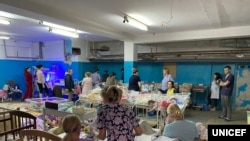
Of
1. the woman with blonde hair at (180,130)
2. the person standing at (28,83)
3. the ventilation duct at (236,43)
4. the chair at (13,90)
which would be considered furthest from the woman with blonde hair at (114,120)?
the chair at (13,90)

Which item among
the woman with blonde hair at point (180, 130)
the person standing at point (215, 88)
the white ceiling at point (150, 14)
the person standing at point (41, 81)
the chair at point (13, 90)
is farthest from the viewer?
the chair at point (13, 90)

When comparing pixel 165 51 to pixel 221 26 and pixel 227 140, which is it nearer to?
pixel 221 26

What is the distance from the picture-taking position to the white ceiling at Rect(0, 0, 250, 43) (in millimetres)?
4246

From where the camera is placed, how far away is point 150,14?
16.9ft

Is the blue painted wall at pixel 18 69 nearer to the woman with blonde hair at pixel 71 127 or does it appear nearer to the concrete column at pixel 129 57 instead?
the concrete column at pixel 129 57

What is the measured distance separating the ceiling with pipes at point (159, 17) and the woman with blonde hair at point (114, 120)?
2.45 metres

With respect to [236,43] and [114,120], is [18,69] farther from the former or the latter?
[236,43]

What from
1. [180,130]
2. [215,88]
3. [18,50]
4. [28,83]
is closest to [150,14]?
[180,130]

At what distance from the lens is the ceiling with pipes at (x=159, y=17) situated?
14.1 feet

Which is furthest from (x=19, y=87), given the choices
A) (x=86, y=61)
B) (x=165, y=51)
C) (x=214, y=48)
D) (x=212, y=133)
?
(x=212, y=133)

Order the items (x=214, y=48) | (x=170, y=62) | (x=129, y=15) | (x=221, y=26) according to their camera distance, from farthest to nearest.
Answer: (x=170, y=62) → (x=214, y=48) → (x=221, y=26) → (x=129, y=15)

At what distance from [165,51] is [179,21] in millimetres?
3680

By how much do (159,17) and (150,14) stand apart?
0.43 meters

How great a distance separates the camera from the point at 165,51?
31.2 feet
